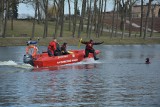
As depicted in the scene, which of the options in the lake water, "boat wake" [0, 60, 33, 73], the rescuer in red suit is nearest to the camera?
the lake water

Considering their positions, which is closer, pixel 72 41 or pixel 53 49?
pixel 53 49

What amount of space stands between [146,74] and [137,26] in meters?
93.9

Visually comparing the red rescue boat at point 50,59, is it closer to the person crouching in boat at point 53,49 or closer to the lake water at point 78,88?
the person crouching in boat at point 53,49

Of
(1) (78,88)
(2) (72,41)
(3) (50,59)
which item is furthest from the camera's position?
(2) (72,41)

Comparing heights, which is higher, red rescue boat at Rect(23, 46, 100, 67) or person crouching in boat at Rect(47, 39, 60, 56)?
person crouching in boat at Rect(47, 39, 60, 56)

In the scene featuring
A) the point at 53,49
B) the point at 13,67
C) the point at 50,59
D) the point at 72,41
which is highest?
the point at 53,49

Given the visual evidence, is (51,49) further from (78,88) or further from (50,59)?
(78,88)

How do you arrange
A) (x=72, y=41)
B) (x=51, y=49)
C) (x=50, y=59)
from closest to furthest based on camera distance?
1. (x=50, y=59)
2. (x=51, y=49)
3. (x=72, y=41)

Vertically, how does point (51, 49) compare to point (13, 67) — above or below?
above

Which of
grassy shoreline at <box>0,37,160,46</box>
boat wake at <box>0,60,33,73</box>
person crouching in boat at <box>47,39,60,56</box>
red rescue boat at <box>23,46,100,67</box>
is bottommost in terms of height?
grassy shoreline at <box>0,37,160,46</box>

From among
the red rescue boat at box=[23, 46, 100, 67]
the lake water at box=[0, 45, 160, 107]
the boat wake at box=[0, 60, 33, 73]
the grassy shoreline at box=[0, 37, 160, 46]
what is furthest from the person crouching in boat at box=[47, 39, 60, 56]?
the grassy shoreline at box=[0, 37, 160, 46]

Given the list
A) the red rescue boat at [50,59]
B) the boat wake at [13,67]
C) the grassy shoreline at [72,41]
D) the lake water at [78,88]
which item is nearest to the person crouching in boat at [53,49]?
the red rescue boat at [50,59]

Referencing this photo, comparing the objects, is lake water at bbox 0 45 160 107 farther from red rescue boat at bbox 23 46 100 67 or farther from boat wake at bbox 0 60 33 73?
red rescue boat at bbox 23 46 100 67

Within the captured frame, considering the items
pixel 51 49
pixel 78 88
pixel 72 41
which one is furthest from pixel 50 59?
pixel 72 41
